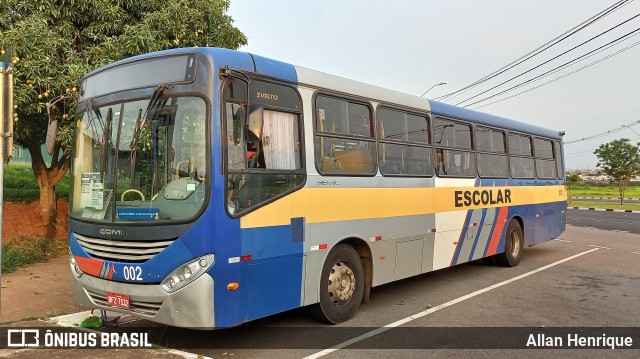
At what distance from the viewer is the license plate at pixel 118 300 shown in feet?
15.6

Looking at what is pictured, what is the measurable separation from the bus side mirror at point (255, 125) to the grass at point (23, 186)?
1065 centimetres

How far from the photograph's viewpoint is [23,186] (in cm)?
1579

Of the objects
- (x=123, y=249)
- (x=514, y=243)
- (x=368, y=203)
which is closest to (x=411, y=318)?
(x=368, y=203)

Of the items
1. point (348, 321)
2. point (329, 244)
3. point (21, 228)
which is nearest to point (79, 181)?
point (329, 244)

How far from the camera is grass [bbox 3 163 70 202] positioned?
13.1m

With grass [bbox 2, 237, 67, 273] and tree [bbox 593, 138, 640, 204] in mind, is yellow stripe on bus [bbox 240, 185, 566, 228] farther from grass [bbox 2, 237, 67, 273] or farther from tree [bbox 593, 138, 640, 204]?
tree [bbox 593, 138, 640, 204]

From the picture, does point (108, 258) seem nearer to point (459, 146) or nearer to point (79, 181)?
point (79, 181)

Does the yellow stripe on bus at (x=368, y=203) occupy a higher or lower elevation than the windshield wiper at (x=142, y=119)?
lower

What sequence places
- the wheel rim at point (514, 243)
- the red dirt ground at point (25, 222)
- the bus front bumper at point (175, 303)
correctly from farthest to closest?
the red dirt ground at point (25, 222) → the wheel rim at point (514, 243) → the bus front bumper at point (175, 303)

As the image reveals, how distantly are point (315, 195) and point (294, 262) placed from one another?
855 mm

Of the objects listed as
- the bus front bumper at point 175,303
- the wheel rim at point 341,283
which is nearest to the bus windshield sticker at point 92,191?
the bus front bumper at point 175,303

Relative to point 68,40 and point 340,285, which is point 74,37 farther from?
point 340,285

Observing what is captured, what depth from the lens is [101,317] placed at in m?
5.93

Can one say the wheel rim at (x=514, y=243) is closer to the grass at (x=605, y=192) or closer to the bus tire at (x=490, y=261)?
the bus tire at (x=490, y=261)
